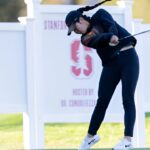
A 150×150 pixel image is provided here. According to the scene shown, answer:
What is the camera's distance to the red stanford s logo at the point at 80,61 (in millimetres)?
13547

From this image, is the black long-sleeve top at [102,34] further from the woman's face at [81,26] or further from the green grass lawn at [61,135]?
the green grass lawn at [61,135]

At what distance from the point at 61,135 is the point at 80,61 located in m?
2.27

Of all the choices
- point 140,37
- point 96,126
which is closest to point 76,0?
point 140,37

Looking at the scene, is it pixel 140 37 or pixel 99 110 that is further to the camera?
pixel 140 37

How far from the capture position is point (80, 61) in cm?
1361

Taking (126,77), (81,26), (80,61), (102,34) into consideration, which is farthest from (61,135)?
(102,34)

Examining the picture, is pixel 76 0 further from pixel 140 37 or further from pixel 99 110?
pixel 99 110

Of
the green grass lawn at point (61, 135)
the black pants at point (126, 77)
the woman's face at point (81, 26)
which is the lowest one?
the green grass lawn at point (61, 135)

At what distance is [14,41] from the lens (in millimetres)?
13227

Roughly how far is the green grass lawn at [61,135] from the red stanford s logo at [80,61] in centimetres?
112

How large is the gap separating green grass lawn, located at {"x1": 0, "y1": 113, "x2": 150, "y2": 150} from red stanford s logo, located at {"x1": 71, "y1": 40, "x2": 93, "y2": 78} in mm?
1116

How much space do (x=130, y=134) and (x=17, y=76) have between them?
3.54 metres

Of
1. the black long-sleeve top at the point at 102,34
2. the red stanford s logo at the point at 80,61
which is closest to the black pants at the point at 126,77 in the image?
the black long-sleeve top at the point at 102,34

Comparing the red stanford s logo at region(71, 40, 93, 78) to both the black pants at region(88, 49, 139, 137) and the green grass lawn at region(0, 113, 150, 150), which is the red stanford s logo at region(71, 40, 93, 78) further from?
the black pants at region(88, 49, 139, 137)
